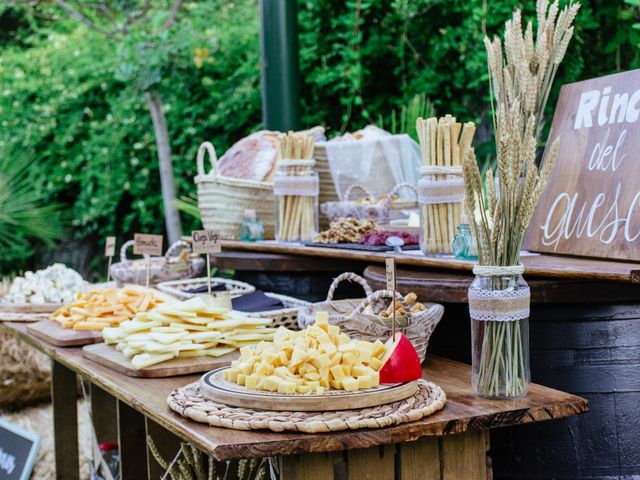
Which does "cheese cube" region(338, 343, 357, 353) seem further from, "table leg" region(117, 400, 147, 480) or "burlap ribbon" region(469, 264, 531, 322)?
"table leg" region(117, 400, 147, 480)

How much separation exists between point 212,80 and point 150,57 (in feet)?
2.38

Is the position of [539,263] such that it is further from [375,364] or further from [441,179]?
[375,364]

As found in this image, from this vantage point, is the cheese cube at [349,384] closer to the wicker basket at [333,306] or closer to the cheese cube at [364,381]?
the cheese cube at [364,381]

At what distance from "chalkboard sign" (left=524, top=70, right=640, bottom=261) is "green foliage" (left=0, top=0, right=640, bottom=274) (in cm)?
225

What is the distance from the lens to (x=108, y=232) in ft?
23.8

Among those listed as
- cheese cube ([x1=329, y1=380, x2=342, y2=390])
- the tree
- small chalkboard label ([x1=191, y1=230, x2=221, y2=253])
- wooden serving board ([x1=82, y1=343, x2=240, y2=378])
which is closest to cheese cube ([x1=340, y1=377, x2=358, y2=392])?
cheese cube ([x1=329, y1=380, x2=342, y2=390])

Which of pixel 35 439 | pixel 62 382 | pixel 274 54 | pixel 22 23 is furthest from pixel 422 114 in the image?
pixel 22 23

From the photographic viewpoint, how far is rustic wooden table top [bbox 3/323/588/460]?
1.48 meters

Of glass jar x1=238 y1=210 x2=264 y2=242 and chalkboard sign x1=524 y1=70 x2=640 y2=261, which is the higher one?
chalkboard sign x1=524 y1=70 x2=640 y2=261

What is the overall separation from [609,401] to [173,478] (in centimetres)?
108

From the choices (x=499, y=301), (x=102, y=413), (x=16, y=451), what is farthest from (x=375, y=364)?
(x=102, y=413)

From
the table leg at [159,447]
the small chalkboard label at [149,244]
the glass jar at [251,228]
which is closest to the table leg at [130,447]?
the table leg at [159,447]

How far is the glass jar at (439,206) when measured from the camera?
2408mm

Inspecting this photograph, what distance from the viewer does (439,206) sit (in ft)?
8.05
